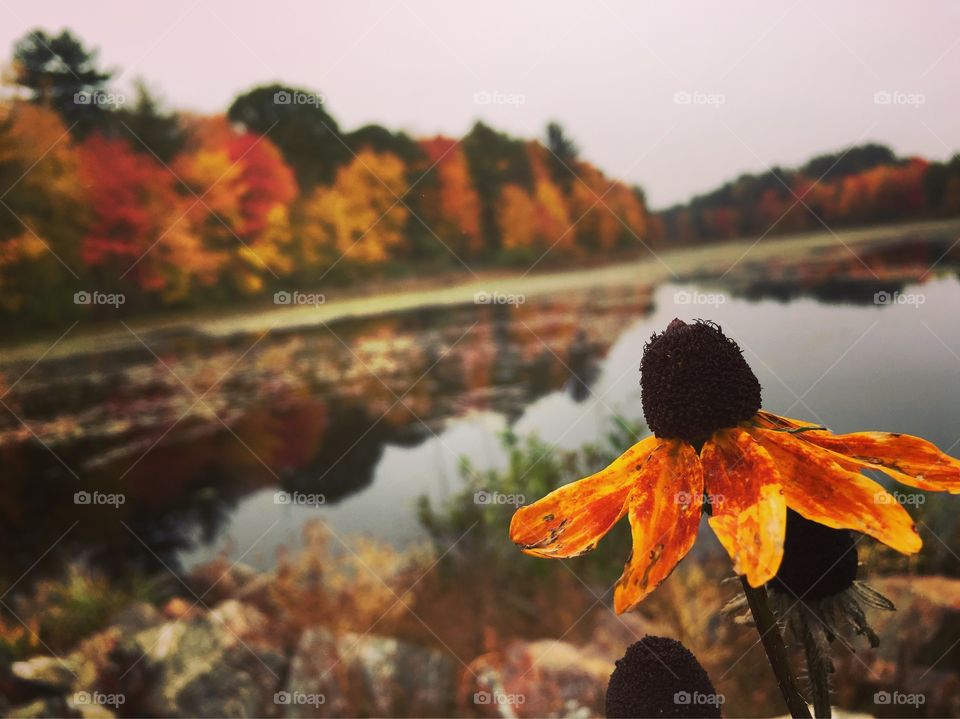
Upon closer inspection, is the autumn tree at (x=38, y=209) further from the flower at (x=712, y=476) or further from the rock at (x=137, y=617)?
the flower at (x=712, y=476)

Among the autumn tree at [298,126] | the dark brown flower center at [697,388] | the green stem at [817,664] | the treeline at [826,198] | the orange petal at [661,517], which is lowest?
the green stem at [817,664]

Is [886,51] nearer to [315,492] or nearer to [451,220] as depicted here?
[451,220]

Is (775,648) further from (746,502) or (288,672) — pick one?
(288,672)

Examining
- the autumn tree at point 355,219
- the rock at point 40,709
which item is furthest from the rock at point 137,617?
the autumn tree at point 355,219

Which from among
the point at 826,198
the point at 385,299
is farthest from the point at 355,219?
the point at 826,198

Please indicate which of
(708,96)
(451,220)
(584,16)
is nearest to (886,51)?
(708,96)

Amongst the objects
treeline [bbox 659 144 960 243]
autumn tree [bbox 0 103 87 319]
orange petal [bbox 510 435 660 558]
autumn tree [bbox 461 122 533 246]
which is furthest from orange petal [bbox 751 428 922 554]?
autumn tree [bbox 0 103 87 319]
